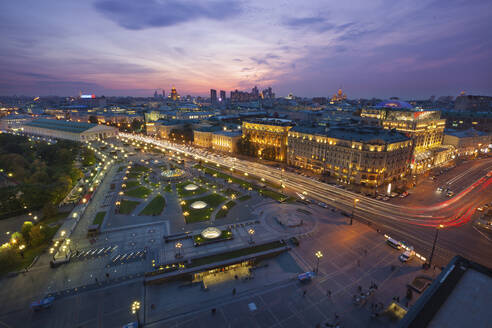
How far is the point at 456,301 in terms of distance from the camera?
28.5m

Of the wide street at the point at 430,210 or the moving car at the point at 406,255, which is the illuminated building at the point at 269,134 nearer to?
the wide street at the point at 430,210

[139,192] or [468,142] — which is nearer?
[139,192]

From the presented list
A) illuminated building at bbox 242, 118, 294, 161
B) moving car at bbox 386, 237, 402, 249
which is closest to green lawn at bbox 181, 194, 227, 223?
moving car at bbox 386, 237, 402, 249

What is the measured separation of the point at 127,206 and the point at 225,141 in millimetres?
90055

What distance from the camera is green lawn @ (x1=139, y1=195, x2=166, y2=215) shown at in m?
73.9

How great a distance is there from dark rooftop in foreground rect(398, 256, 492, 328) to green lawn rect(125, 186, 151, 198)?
3167 inches

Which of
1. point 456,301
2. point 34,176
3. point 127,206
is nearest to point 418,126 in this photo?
point 456,301

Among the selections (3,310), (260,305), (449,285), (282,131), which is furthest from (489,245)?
(3,310)

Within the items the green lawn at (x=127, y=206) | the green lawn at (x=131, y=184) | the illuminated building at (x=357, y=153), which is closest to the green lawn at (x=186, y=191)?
the green lawn at (x=127, y=206)

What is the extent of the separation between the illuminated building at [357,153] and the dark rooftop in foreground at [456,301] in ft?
216

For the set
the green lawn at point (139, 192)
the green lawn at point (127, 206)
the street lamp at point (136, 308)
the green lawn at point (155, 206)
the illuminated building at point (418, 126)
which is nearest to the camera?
the street lamp at point (136, 308)

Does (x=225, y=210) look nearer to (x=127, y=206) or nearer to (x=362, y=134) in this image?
(x=127, y=206)

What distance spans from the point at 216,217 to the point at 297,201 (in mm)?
28390

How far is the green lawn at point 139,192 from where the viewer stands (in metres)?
86.4
